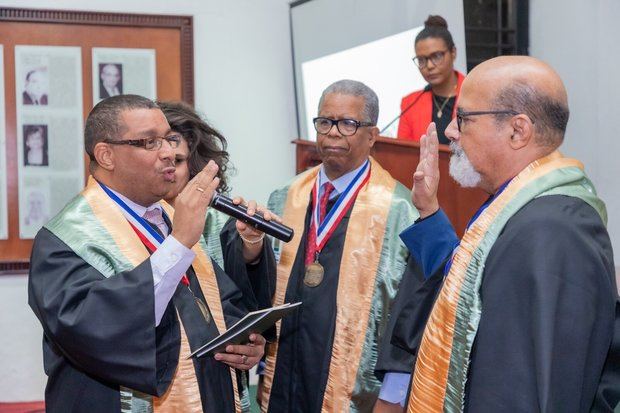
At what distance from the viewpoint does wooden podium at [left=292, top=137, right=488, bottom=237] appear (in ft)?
11.6

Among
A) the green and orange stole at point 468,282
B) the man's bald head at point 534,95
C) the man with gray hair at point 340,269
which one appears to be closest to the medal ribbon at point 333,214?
the man with gray hair at point 340,269

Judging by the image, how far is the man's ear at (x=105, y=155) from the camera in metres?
2.72

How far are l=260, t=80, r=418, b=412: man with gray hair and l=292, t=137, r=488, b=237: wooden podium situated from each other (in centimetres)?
17

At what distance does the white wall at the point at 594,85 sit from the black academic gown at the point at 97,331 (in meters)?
3.91

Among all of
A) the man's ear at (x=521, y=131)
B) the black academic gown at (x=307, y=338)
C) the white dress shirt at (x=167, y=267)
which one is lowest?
the black academic gown at (x=307, y=338)

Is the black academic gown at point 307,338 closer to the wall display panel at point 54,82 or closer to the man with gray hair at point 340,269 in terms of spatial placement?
the man with gray hair at point 340,269

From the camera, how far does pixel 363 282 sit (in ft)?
11.2

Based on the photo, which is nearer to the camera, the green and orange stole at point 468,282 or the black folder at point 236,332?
the green and orange stole at point 468,282

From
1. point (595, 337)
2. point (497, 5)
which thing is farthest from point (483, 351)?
point (497, 5)

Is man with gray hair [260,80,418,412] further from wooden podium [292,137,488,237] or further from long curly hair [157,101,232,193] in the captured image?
long curly hair [157,101,232,193]

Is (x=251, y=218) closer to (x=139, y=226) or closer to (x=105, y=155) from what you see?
(x=139, y=226)

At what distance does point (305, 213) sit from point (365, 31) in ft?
8.78

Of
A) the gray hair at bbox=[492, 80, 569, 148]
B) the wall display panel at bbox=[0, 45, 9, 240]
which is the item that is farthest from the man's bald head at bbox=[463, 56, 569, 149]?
the wall display panel at bbox=[0, 45, 9, 240]

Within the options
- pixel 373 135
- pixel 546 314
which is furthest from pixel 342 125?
pixel 546 314
